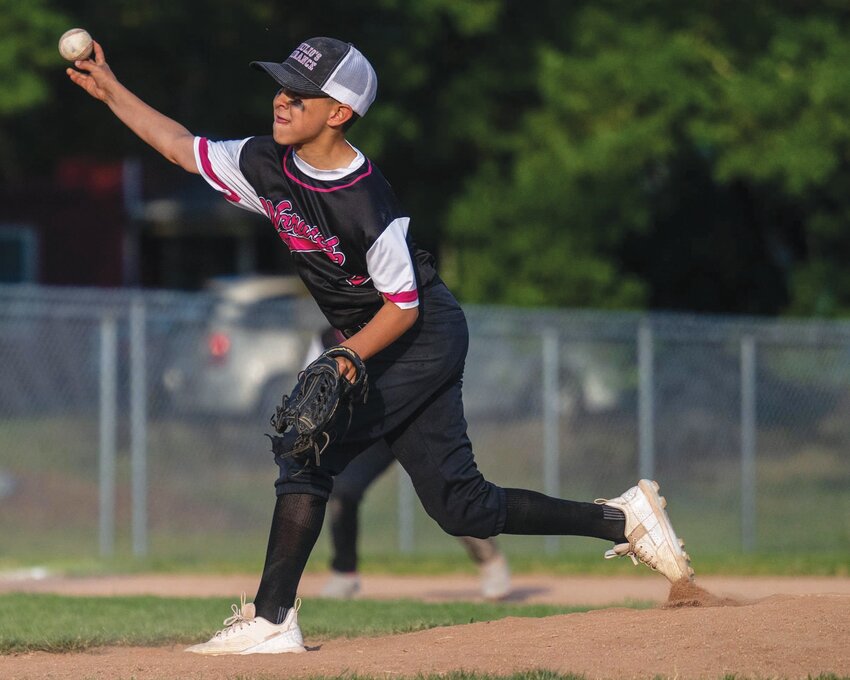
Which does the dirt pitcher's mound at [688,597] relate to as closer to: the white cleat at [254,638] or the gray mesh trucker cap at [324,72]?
the white cleat at [254,638]

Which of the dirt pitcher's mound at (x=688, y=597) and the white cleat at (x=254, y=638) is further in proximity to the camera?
the dirt pitcher's mound at (x=688, y=597)

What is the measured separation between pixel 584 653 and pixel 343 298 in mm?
1577

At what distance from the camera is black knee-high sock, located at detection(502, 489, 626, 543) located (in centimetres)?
605

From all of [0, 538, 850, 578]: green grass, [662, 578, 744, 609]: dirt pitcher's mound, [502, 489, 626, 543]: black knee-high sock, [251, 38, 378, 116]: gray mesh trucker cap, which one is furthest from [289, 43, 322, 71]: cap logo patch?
[0, 538, 850, 578]: green grass

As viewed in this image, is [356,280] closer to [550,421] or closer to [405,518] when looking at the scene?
[405,518]

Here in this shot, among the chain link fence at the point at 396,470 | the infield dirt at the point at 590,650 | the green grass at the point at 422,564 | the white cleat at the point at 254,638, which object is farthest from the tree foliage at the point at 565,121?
the white cleat at the point at 254,638

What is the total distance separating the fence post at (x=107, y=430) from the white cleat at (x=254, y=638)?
658 centimetres

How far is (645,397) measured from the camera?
13.8 meters

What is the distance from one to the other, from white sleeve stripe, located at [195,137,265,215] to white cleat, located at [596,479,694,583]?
195 centimetres

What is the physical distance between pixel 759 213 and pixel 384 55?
5.70 meters

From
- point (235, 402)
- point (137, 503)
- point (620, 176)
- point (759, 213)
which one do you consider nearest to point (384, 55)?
point (620, 176)

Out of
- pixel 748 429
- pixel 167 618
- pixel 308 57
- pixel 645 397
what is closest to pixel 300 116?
pixel 308 57

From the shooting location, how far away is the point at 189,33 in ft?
68.0

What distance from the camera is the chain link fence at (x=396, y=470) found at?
40.3 feet
